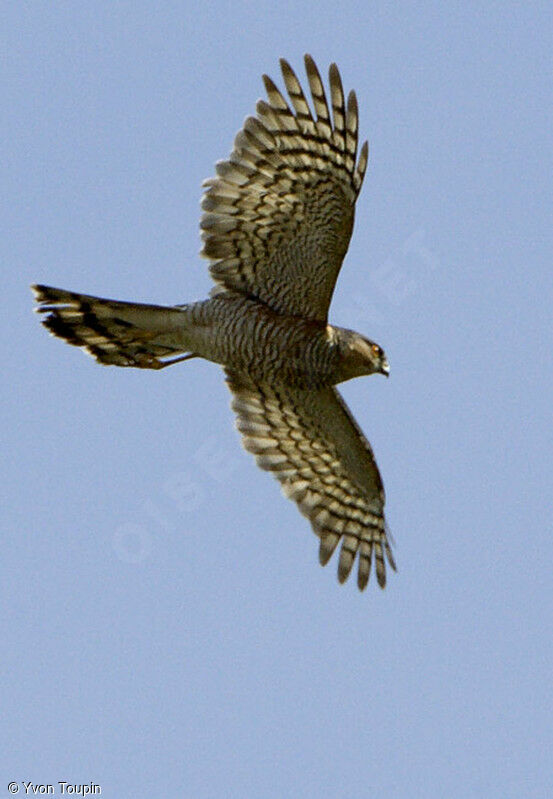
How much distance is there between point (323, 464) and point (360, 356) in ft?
4.05

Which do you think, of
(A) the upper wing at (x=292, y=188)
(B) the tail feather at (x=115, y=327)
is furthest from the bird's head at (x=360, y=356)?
(B) the tail feather at (x=115, y=327)

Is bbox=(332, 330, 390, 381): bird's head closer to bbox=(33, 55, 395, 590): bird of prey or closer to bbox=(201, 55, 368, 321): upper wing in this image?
bbox=(33, 55, 395, 590): bird of prey

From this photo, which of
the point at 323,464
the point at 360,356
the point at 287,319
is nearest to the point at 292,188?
the point at 287,319

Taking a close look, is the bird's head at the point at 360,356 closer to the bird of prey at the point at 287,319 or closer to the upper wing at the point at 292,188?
the bird of prey at the point at 287,319

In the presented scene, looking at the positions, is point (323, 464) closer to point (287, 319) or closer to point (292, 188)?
point (287, 319)

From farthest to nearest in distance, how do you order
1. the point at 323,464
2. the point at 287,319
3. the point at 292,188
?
the point at 323,464
the point at 287,319
the point at 292,188

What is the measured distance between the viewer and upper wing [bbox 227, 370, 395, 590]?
12.1m

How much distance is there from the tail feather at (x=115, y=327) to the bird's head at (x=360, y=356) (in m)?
1.16

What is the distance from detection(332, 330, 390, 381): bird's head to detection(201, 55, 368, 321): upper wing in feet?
1.47

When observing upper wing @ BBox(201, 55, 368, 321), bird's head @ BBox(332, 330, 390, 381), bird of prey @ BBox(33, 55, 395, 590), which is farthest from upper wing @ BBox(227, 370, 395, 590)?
upper wing @ BBox(201, 55, 368, 321)

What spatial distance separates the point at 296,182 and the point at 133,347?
1.83 meters

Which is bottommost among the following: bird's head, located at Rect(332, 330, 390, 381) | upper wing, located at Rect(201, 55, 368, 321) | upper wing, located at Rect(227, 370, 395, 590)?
upper wing, located at Rect(227, 370, 395, 590)

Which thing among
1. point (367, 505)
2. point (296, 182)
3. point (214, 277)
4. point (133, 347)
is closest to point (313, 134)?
point (296, 182)

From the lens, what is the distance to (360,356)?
11.6 meters
